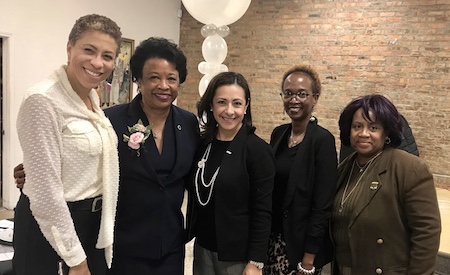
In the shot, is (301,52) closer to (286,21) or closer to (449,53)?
(286,21)

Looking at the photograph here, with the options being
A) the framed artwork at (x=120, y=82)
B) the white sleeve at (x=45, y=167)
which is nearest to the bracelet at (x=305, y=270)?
the white sleeve at (x=45, y=167)

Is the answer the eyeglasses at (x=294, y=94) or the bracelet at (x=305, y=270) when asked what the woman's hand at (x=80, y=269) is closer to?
the bracelet at (x=305, y=270)

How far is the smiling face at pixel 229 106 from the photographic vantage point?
72.8 inches

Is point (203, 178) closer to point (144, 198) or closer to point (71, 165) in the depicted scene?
point (144, 198)

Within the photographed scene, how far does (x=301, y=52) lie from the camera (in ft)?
22.1

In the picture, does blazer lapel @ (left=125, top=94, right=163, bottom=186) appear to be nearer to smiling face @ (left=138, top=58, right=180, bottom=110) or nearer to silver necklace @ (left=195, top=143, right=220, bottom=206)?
smiling face @ (left=138, top=58, right=180, bottom=110)

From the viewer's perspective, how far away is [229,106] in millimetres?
1847

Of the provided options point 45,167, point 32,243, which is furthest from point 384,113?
point 32,243

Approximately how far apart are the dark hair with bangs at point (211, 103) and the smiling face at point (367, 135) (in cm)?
50

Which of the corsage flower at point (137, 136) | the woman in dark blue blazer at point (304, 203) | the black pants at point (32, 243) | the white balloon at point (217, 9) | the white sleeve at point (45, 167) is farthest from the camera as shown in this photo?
the white balloon at point (217, 9)

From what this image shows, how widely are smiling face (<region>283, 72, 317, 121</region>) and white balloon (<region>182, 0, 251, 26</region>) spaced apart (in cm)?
253

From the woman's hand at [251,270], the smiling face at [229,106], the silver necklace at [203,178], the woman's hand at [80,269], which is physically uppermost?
the smiling face at [229,106]

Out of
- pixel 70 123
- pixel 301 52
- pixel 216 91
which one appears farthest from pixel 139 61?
pixel 301 52

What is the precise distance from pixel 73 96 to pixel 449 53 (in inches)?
230
